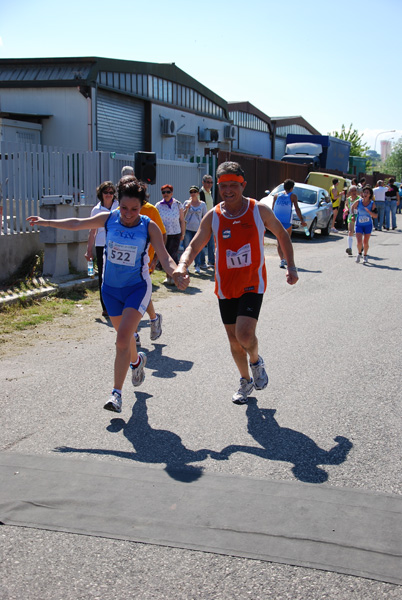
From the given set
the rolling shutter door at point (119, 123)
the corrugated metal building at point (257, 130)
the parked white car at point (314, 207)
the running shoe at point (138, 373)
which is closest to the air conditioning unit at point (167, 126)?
the rolling shutter door at point (119, 123)

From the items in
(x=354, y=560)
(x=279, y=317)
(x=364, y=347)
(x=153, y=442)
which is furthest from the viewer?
(x=279, y=317)

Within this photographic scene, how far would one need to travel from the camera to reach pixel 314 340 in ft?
26.3

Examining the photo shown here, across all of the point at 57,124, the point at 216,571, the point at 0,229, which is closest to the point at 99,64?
the point at 57,124

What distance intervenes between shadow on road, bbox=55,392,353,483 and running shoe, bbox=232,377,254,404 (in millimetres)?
410

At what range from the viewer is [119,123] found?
24406 millimetres

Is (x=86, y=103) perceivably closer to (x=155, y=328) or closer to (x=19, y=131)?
(x=19, y=131)

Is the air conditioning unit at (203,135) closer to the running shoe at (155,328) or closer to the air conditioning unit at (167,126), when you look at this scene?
the air conditioning unit at (167,126)

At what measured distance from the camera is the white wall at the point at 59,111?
72.8ft

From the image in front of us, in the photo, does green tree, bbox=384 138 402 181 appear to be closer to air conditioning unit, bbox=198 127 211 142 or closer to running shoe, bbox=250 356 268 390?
air conditioning unit, bbox=198 127 211 142

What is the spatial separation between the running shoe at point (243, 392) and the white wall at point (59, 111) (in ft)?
59.6

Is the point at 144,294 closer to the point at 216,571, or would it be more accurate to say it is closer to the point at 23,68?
the point at 216,571

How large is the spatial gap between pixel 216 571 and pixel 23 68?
23.2m

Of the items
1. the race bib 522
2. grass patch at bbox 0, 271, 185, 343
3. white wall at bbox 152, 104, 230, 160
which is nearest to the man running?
the race bib 522

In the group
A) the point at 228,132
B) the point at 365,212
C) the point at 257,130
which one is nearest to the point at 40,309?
the point at 365,212
